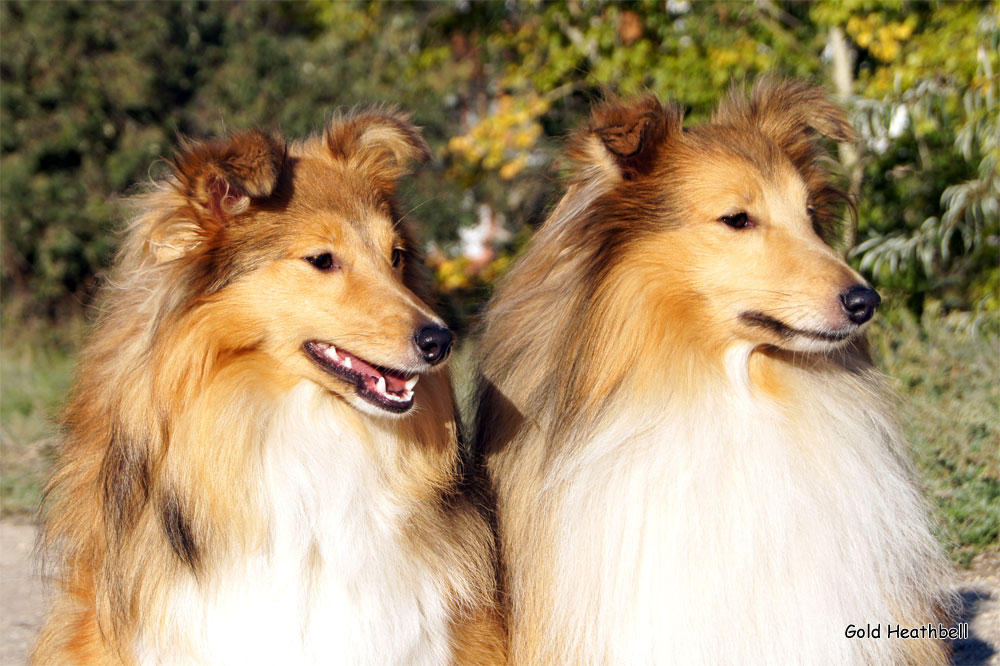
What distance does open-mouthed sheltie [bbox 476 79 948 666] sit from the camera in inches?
123

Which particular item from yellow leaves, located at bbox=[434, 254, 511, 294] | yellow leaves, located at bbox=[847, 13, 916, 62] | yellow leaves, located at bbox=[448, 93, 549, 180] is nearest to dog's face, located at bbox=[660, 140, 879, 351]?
yellow leaves, located at bbox=[847, 13, 916, 62]

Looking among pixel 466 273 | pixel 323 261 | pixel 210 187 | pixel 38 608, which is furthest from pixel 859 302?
pixel 466 273

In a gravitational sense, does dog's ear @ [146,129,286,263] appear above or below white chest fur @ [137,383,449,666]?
above

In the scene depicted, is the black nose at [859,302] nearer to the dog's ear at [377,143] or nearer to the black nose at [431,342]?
the black nose at [431,342]

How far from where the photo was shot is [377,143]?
11.7ft

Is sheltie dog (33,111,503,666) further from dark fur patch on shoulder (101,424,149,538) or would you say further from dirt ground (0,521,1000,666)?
dirt ground (0,521,1000,666)

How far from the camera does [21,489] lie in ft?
22.5

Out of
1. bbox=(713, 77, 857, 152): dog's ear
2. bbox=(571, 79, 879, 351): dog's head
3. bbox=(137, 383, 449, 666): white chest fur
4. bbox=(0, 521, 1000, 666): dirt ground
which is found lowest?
bbox=(0, 521, 1000, 666): dirt ground

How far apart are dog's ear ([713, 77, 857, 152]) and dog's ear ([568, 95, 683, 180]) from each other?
11.0 inches

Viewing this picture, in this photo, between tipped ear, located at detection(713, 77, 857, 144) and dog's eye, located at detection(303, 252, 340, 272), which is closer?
dog's eye, located at detection(303, 252, 340, 272)

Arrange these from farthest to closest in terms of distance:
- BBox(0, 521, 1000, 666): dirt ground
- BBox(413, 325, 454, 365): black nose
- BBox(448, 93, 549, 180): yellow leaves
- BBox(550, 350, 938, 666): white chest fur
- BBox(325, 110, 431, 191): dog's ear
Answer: BBox(448, 93, 549, 180): yellow leaves → BBox(0, 521, 1000, 666): dirt ground → BBox(325, 110, 431, 191): dog's ear → BBox(550, 350, 938, 666): white chest fur → BBox(413, 325, 454, 365): black nose

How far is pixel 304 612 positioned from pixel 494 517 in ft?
2.68

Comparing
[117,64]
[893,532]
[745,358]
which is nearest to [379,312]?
[745,358]

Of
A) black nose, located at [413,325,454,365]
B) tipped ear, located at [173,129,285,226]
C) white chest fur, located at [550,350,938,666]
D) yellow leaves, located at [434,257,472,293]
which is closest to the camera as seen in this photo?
tipped ear, located at [173,129,285,226]
